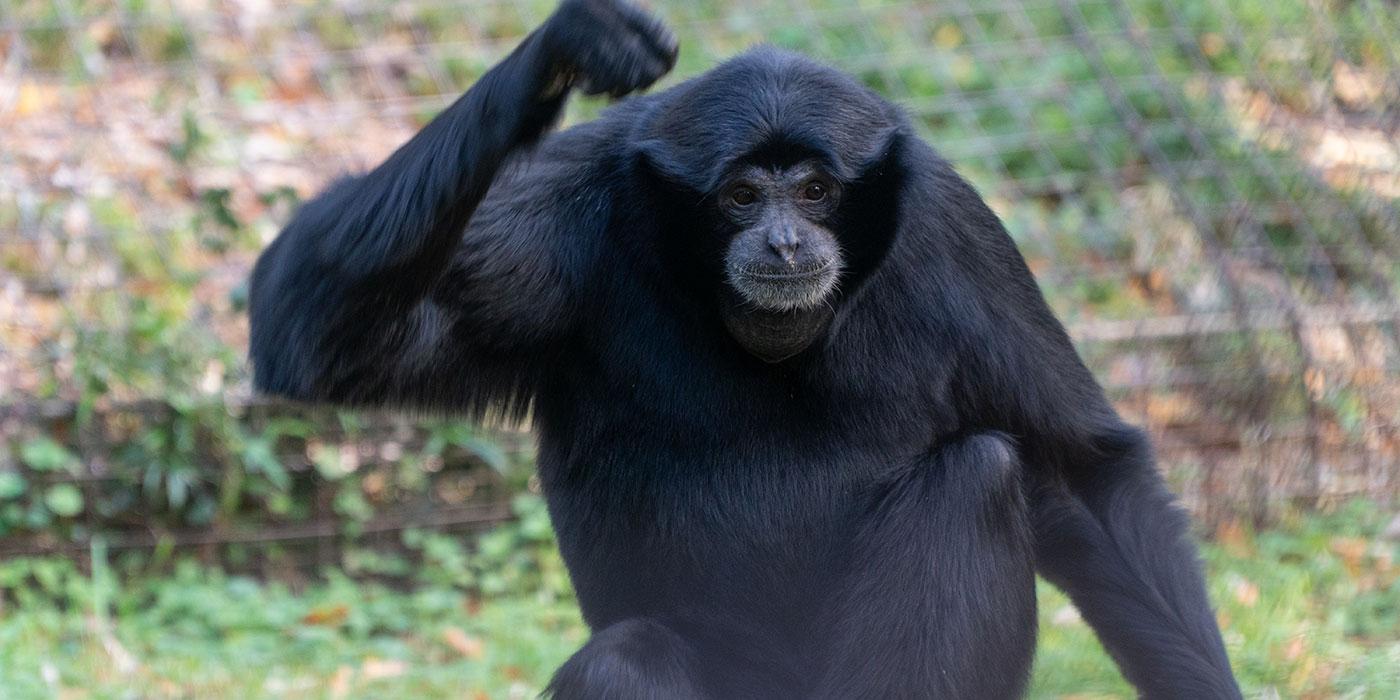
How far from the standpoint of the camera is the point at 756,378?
164 inches

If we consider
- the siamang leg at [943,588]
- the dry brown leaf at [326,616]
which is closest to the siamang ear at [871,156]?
the siamang leg at [943,588]

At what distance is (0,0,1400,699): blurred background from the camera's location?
6117 millimetres

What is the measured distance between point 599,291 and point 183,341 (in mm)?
3291

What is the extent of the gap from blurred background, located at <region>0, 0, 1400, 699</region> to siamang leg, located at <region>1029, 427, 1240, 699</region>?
93cm

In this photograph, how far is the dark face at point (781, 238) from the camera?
12.7ft

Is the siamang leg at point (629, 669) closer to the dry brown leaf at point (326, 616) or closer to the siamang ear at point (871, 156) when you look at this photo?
the siamang ear at point (871, 156)

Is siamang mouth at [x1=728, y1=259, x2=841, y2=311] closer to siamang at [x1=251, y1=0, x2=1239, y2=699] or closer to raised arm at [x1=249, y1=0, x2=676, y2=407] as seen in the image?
siamang at [x1=251, y1=0, x2=1239, y2=699]

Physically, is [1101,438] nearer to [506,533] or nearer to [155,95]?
[506,533]

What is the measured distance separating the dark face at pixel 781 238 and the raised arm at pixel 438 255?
48 cm

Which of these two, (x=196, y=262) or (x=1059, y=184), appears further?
(x=1059, y=184)

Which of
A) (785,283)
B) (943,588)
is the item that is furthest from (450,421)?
(943,588)

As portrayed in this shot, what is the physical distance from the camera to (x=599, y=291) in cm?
412

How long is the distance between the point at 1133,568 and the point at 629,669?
4.97 feet

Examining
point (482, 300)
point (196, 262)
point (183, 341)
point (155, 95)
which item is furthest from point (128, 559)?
point (482, 300)
